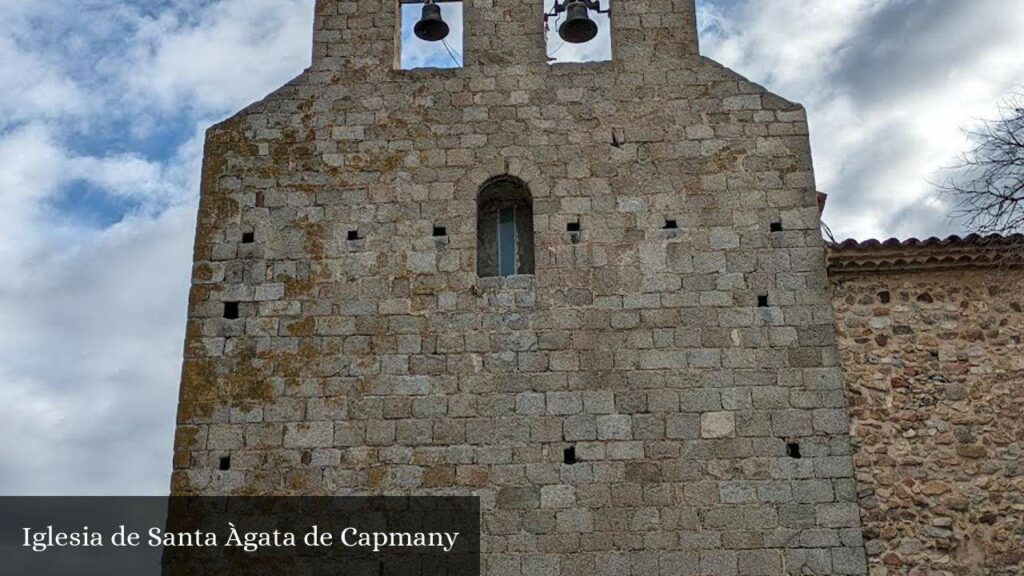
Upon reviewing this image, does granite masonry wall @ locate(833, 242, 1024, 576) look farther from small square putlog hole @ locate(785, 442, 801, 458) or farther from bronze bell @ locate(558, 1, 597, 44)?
bronze bell @ locate(558, 1, 597, 44)

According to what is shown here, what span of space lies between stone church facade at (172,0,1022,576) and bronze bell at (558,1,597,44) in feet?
0.96

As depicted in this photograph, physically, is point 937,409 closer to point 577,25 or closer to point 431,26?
point 577,25

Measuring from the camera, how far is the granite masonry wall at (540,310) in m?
7.46

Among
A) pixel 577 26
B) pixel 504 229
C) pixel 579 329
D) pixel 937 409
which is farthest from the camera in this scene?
pixel 577 26

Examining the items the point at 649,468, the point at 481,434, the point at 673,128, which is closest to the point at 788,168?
the point at 673,128

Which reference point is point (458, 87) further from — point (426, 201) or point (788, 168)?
point (788, 168)

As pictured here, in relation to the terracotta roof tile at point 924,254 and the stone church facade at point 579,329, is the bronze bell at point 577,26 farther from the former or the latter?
the terracotta roof tile at point 924,254

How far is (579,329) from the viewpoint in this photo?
793 centimetres

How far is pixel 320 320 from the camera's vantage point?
809 cm

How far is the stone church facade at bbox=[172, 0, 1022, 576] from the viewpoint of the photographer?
7.44m

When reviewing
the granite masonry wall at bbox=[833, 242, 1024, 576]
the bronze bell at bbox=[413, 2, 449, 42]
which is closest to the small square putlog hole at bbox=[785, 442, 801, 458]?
the granite masonry wall at bbox=[833, 242, 1024, 576]

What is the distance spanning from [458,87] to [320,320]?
2.27m

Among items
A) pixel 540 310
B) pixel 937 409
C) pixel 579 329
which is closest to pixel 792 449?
pixel 937 409

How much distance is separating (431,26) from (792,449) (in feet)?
15.0
